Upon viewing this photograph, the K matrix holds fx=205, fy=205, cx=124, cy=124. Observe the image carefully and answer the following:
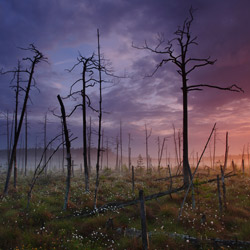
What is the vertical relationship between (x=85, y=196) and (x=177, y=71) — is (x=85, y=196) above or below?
below

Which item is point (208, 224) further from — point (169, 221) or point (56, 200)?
point (56, 200)

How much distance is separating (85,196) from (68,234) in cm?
706

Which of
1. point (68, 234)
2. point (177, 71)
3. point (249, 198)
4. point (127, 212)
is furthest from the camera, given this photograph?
point (177, 71)

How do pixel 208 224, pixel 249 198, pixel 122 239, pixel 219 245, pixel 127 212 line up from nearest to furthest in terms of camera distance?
pixel 219 245 < pixel 122 239 < pixel 208 224 < pixel 127 212 < pixel 249 198

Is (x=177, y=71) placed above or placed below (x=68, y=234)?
above

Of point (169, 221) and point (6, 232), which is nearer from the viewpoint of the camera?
point (6, 232)

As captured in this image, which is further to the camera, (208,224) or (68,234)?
(208,224)

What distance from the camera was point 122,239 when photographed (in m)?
7.80

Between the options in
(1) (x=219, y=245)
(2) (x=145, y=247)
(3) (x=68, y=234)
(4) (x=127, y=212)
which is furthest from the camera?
(4) (x=127, y=212)

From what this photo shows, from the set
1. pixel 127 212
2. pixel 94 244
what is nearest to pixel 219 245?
pixel 94 244

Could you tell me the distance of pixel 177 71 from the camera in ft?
49.9

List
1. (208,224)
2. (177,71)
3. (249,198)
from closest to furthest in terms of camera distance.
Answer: (208,224), (249,198), (177,71)

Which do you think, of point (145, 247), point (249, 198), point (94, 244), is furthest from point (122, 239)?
point (249, 198)

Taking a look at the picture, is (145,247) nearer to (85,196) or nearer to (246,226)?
(246,226)
